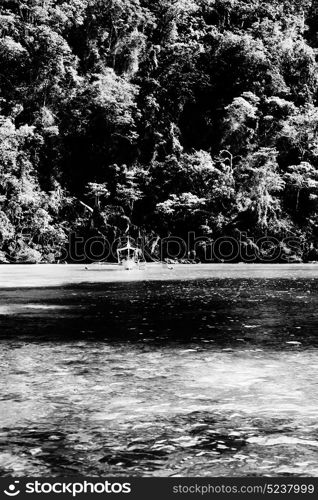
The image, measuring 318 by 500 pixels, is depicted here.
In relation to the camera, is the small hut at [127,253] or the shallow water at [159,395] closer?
the shallow water at [159,395]

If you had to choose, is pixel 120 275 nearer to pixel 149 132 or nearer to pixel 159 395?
pixel 159 395

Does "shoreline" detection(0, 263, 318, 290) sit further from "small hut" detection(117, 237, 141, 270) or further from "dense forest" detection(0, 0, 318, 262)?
"dense forest" detection(0, 0, 318, 262)

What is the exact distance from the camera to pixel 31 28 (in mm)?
49219

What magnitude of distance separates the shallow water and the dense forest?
116 feet

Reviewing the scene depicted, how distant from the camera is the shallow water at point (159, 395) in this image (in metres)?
3.56

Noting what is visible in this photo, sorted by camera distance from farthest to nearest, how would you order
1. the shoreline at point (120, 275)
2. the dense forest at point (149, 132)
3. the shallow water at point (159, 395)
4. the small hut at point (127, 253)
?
the dense forest at point (149, 132) → the small hut at point (127, 253) → the shoreline at point (120, 275) → the shallow water at point (159, 395)

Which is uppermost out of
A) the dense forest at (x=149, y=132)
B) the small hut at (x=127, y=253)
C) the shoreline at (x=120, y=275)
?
the dense forest at (x=149, y=132)

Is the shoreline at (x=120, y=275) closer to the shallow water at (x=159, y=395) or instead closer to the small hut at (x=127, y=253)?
the small hut at (x=127, y=253)

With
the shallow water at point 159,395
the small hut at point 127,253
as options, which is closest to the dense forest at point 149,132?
the small hut at point 127,253

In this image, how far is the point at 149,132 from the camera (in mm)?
50969

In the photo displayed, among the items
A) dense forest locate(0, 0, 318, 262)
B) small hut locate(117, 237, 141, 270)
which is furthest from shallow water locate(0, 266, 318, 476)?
dense forest locate(0, 0, 318, 262)

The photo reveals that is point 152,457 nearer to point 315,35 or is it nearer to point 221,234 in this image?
point 221,234

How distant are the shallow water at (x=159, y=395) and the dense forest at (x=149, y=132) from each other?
35465mm

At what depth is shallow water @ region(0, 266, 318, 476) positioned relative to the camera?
11.7ft
